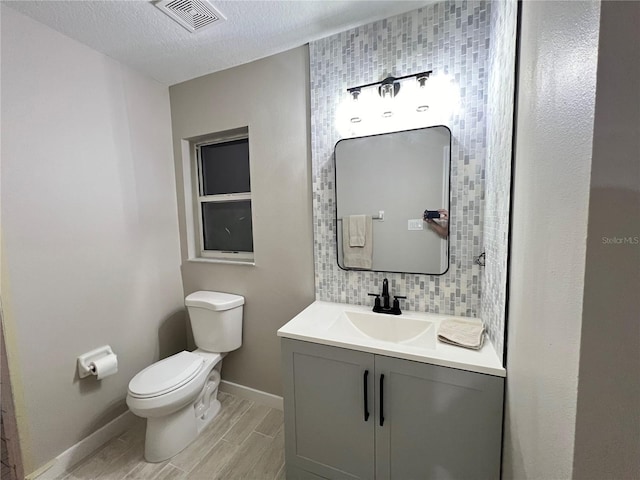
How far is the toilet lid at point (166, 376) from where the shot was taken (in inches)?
56.9

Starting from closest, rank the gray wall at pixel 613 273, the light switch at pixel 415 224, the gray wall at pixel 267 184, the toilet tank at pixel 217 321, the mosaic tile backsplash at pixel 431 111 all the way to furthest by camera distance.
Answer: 1. the gray wall at pixel 613 273
2. the mosaic tile backsplash at pixel 431 111
3. the light switch at pixel 415 224
4. the gray wall at pixel 267 184
5. the toilet tank at pixel 217 321

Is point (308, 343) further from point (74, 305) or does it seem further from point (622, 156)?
point (74, 305)

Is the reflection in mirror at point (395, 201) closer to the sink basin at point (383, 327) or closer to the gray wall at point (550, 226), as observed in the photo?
the sink basin at point (383, 327)

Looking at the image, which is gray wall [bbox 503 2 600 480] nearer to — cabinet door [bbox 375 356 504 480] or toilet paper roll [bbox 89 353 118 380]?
cabinet door [bbox 375 356 504 480]

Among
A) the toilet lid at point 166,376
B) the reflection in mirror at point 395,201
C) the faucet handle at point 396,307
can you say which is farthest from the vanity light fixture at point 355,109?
the toilet lid at point 166,376

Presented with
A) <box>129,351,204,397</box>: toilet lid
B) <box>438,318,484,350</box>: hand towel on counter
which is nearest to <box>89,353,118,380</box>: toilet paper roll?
<box>129,351,204,397</box>: toilet lid

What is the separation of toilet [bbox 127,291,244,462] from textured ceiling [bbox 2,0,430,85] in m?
1.60

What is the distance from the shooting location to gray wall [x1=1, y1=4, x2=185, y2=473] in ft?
4.31

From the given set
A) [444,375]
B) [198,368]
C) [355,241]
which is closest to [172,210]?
[198,368]

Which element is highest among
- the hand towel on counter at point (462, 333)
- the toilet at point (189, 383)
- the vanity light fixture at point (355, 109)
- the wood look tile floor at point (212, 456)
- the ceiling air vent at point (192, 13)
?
the ceiling air vent at point (192, 13)

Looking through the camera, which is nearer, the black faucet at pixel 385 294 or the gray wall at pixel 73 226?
the gray wall at pixel 73 226

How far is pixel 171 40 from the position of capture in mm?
1545

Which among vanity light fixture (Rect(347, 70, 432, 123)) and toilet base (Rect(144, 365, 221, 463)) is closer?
vanity light fixture (Rect(347, 70, 432, 123))

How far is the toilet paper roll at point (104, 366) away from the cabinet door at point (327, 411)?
1106 mm
